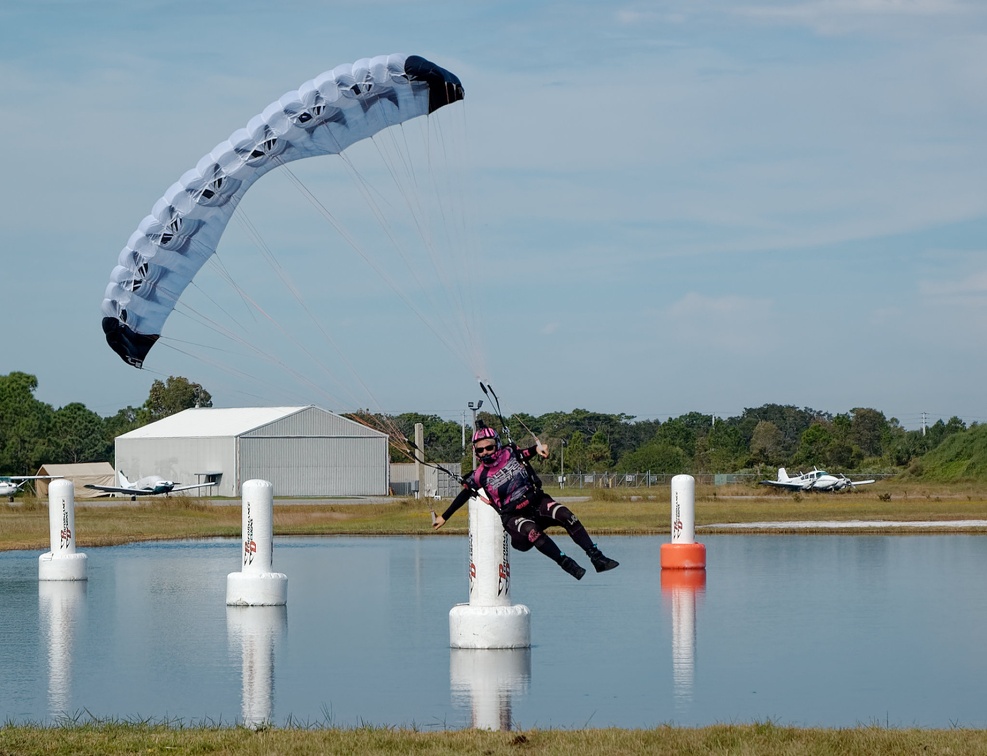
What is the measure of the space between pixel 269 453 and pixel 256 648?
69.2 meters

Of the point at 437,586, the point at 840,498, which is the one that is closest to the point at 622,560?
the point at 437,586

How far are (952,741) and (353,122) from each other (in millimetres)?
11559

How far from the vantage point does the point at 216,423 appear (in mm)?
92500

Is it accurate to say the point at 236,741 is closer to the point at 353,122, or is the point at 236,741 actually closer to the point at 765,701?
the point at 765,701

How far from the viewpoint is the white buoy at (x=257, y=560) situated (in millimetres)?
23938

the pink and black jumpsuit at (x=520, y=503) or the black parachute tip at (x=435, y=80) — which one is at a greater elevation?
the black parachute tip at (x=435, y=80)

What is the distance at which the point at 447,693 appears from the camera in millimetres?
16188

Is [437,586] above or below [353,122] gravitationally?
below

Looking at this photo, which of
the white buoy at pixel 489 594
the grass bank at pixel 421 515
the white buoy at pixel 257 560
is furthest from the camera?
the grass bank at pixel 421 515

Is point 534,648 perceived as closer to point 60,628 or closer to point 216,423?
point 60,628

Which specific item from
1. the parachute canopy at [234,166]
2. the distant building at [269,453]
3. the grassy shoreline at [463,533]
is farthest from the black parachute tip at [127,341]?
the distant building at [269,453]

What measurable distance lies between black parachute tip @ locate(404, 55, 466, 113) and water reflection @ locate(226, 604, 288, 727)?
27.2 ft

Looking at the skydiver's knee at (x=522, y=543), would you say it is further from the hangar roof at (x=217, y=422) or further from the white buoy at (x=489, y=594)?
the hangar roof at (x=217, y=422)

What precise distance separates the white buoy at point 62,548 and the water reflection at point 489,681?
1400 cm
